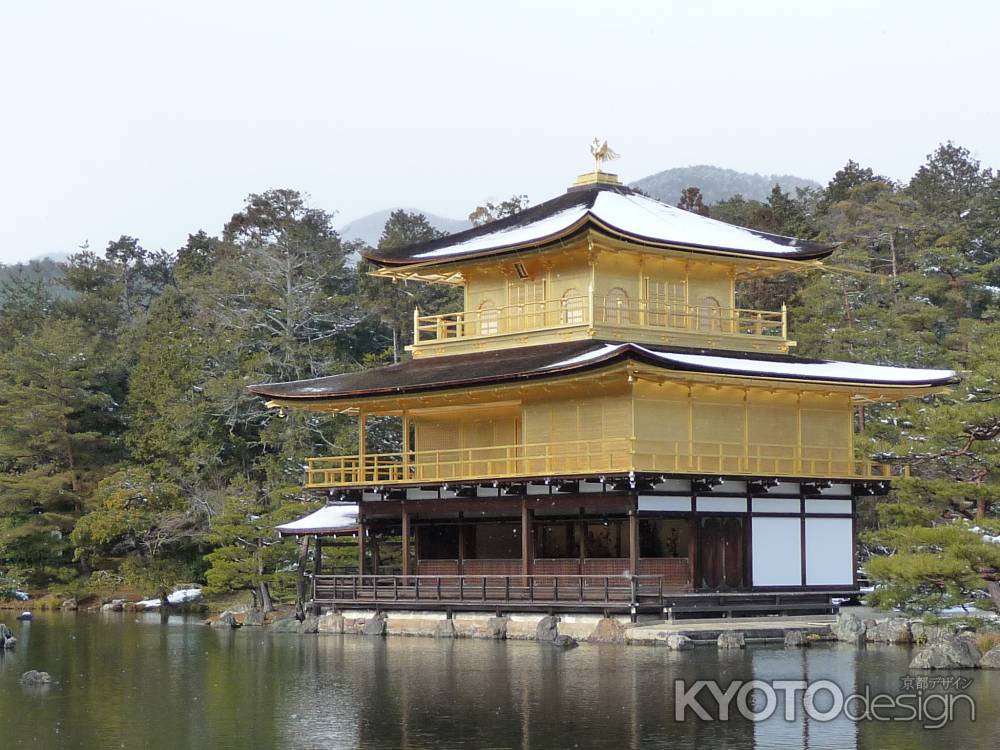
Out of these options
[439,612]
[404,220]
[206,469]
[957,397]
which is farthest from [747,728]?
[404,220]

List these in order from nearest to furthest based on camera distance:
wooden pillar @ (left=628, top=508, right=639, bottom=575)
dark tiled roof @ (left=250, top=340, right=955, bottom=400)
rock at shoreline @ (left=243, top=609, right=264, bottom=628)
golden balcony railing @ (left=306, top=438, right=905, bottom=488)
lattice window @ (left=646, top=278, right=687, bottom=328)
→ wooden pillar @ (left=628, top=508, right=639, bottom=575), dark tiled roof @ (left=250, top=340, right=955, bottom=400), golden balcony railing @ (left=306, top=438, right=905, bottom=488), lattice window @ (left=646, top=278, right=687, bottom=328), rock at shoreline @ (left=243, top=609, right=264, bottom=628)

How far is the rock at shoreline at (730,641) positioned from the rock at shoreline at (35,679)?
13.3 metres

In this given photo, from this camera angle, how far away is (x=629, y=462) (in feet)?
120

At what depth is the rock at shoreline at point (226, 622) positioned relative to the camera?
151ft

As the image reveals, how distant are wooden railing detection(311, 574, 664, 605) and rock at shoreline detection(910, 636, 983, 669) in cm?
935

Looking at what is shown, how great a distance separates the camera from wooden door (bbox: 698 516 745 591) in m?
38.8

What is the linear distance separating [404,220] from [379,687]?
5688 centimetres

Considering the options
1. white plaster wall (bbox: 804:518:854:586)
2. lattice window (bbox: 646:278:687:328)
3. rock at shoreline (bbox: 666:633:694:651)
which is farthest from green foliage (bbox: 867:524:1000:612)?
lattice window (bbox: 646:278:687:328)

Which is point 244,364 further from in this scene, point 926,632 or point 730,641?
point 926,632

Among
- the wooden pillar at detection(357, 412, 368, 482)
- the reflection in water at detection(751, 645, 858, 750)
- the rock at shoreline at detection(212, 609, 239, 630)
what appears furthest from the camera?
the rock at shoreline at detection(212, 609, 239, 630)

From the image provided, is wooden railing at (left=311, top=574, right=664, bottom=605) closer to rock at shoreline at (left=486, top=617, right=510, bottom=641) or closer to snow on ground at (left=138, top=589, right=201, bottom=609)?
rock at shoreline at (left=486, top=617, right=510, bottom=641)

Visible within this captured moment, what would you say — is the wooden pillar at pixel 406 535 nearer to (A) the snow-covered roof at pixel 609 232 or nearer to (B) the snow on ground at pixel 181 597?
(A) the snow-covered roof at pixel 609 232

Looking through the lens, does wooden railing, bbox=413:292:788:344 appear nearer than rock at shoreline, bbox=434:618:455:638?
No

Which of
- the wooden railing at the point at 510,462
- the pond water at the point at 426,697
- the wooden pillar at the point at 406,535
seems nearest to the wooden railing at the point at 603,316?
the wooden railing at the point at 510,462
